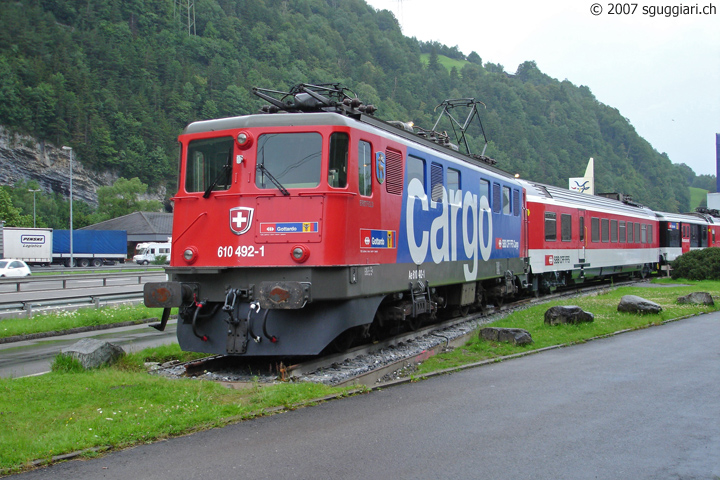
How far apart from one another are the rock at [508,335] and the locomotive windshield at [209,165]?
541 centimetres

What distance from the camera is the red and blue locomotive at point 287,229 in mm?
8836

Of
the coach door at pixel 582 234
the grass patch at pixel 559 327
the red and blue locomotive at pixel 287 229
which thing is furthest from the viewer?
the coach door at pixel 582 234

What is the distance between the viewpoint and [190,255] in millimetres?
9453

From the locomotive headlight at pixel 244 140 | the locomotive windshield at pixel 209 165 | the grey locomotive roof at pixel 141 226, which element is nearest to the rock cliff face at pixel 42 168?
the grey locomotive roof at pixel 141 226

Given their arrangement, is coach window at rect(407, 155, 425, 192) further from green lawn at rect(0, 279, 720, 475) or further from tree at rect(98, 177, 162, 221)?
tree at rect(98, 177, 162, 221)

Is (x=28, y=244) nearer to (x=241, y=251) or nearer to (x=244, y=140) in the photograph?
(x=244, y=140)

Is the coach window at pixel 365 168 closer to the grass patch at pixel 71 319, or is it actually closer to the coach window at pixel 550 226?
the grass patch at pixel 71 319

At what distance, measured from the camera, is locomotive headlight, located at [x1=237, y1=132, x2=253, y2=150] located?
925 cm

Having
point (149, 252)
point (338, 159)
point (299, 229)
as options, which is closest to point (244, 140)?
point (338, 159)

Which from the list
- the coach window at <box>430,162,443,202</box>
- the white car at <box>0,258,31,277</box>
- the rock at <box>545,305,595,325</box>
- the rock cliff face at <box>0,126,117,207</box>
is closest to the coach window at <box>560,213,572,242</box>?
the rock at <box>545,305,595,325</box>

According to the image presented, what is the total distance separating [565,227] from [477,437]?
17.6 metres

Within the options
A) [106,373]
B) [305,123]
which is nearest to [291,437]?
[106,373]

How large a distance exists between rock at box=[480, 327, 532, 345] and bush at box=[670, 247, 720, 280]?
63.9 ft

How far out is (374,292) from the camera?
9.77 meters
